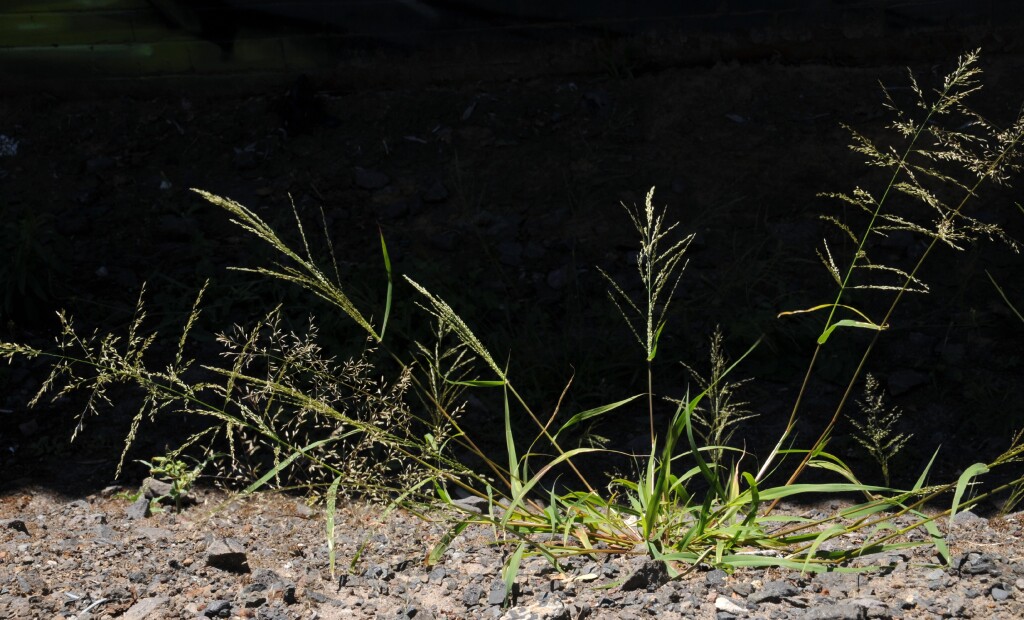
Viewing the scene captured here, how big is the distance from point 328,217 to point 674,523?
2.48 meters

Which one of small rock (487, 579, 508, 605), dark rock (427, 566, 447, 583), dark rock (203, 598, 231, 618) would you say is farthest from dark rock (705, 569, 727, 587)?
dark rock (203, 598, 231, 618)

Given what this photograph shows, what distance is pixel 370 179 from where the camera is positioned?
4.45m

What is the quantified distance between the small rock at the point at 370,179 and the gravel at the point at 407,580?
6.95 ft

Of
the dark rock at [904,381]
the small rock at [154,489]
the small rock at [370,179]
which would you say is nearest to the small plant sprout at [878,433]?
the dark rock at [904,381]

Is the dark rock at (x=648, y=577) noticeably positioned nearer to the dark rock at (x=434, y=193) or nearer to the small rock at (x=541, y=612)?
the small rock at (x=541, y=612)

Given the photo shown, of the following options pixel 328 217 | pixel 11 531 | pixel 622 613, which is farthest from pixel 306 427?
pixel 622 613

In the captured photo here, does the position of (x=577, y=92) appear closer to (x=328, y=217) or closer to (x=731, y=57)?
(x=731, y=57)

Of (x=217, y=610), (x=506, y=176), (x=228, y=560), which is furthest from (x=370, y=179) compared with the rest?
(x=217, y=610)

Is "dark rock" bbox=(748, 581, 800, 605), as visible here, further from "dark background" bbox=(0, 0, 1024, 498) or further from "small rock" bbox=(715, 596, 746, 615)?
"dark background" bbox=(0, 0, 1024, 498)

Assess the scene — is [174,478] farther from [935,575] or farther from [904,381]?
[904,381]

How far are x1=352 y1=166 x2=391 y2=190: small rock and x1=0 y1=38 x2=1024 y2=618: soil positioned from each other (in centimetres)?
3

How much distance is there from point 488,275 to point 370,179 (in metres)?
0.88

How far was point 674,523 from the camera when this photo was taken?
2217 millimetres

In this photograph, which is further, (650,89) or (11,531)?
(650,89)
